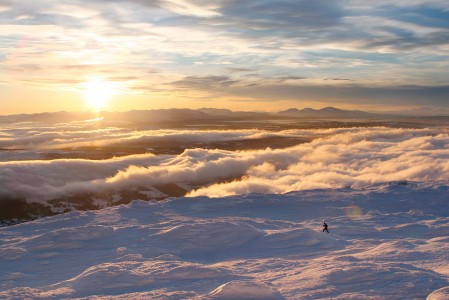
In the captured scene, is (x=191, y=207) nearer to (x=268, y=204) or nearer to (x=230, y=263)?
(x=268, y=204)

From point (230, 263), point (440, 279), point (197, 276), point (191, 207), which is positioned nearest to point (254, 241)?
point (230, 263)

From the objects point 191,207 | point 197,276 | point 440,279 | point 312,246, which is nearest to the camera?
point 440,279

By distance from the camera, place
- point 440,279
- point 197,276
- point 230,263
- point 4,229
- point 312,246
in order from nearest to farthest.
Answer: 1. point 440,279
2. point 197,276
3. point 230,263
4. point 312,246
5. point 4,229

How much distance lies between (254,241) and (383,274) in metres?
18.3

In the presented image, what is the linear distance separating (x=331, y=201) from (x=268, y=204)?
1185cm

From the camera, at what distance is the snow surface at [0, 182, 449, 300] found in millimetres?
32781

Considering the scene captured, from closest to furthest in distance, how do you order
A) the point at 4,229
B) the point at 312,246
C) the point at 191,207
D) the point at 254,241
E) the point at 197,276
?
the point at 197,276 < the point at 312,246 < the point at 254,241 < the point at 4,229 < the point at 191,207

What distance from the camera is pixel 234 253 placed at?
151 ft

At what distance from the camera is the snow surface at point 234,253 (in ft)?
→ 108

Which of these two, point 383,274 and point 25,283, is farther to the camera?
point 25,283

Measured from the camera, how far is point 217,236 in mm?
51406

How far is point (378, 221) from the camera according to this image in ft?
211

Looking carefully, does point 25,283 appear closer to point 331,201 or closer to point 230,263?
point 230,263

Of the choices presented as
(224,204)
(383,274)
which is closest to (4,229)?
(224,204)
